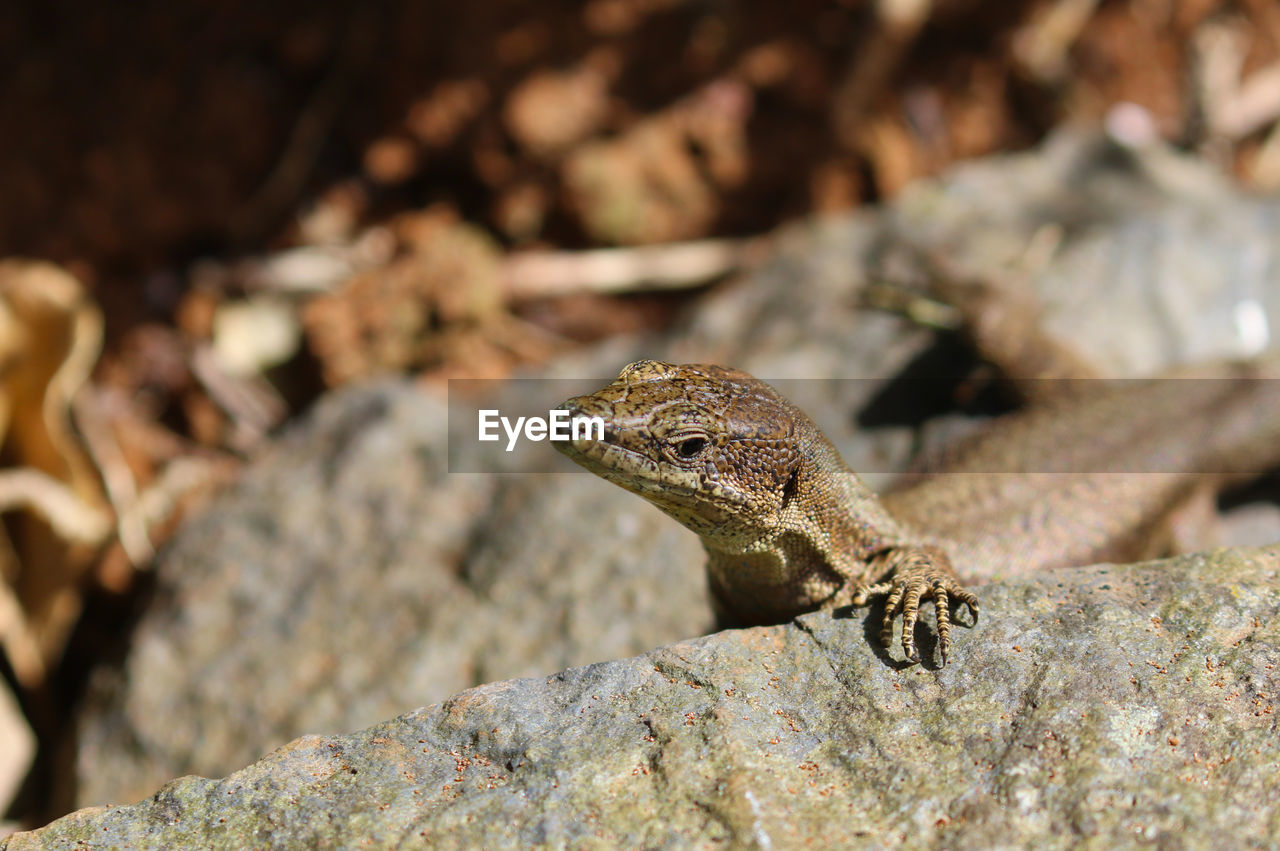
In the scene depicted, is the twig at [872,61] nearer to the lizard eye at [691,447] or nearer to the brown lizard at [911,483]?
the brown lizard at [911,483]

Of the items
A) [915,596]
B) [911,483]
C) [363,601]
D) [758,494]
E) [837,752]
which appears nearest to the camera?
[837,752]

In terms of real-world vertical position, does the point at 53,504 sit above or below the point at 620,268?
below

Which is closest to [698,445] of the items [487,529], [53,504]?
[487,529]

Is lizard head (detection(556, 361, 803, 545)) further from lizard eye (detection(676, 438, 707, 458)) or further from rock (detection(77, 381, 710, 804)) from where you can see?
rock (detection(77, 381, 710, 804))

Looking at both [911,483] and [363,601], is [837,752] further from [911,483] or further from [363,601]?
[363,601]

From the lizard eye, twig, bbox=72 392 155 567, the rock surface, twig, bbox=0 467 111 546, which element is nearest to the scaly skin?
the lizard eye

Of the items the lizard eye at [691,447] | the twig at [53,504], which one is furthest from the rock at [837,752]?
the twig at [53,504]
